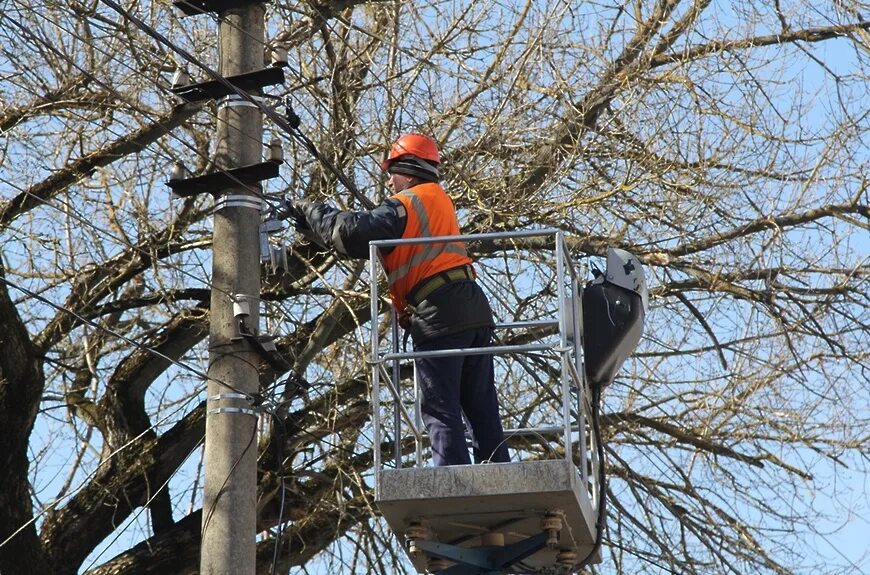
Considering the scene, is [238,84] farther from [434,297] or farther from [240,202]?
[434,297]

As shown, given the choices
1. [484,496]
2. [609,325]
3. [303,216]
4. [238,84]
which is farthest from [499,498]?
[238,84]

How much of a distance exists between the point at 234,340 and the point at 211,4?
1.98m

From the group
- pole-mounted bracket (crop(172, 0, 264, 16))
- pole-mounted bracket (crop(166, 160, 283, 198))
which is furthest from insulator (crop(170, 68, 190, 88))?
pole-mounted bracket (crop(166, 160, 283, 198))

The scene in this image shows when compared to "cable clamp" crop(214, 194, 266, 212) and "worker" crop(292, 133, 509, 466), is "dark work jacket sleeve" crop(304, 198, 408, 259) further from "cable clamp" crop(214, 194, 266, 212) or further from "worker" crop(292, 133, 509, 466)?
"cable clamp" crop(214, 194, 266, 212)

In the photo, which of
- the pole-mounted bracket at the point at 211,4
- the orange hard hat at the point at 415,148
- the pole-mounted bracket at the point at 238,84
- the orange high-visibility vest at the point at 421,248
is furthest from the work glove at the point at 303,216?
the pole-mounted bracket at the point at 211,4

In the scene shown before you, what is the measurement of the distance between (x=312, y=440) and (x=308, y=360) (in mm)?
1172

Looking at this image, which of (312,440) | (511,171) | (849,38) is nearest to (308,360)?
(312,440)

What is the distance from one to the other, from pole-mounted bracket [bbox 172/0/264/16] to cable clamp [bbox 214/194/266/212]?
3.70 feet

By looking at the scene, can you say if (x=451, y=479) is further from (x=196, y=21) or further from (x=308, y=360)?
(x=196, y=21)

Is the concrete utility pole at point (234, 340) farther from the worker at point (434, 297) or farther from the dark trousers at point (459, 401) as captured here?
the dark trousers at point (459, 401)

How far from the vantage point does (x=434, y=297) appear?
299 inches

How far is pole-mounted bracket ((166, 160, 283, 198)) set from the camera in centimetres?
791

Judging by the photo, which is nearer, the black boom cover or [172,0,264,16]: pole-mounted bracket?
the black boom cover

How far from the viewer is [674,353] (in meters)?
12.9
